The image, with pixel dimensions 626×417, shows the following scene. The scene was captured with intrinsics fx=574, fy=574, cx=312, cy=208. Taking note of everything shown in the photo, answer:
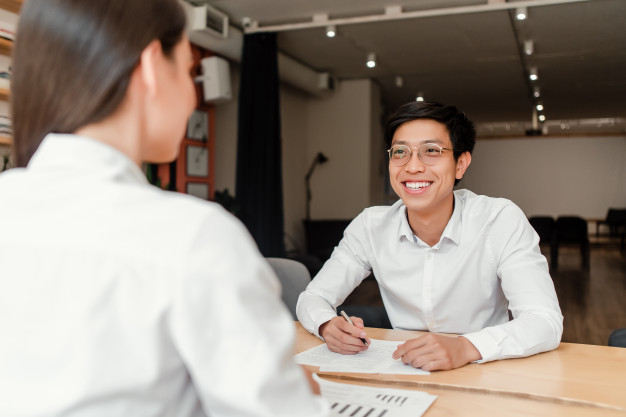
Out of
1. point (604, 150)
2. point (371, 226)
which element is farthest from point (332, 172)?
point (604, 150)

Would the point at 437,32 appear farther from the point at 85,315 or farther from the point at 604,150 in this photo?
the point at 604,150

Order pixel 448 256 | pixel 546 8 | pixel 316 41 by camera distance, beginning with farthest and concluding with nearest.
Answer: pixel 316 41, pixel 546 8, pixel 448 256

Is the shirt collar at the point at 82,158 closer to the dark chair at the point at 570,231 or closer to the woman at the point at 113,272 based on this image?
the woman at the point at 113,272

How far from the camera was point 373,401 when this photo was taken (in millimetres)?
1180

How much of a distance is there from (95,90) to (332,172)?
842cm

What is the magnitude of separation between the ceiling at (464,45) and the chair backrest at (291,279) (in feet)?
12.4

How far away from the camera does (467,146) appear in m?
2.25

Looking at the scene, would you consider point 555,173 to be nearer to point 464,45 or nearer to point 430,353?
point 464,45

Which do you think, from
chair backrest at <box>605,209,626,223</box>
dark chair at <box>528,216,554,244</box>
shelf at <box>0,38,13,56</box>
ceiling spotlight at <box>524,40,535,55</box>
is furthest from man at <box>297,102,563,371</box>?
chair backrest at <box>605,209,626,223</box>

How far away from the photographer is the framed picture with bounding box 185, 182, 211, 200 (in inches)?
242

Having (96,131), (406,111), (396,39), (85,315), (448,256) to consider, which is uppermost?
(396,39)

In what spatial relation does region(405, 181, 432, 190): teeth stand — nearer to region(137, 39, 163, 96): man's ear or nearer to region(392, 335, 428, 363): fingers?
region(392, 335, 428, 363): fingers

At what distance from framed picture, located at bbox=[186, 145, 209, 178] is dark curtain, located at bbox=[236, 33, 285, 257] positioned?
0.38 metres

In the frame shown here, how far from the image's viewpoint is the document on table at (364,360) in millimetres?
1435
